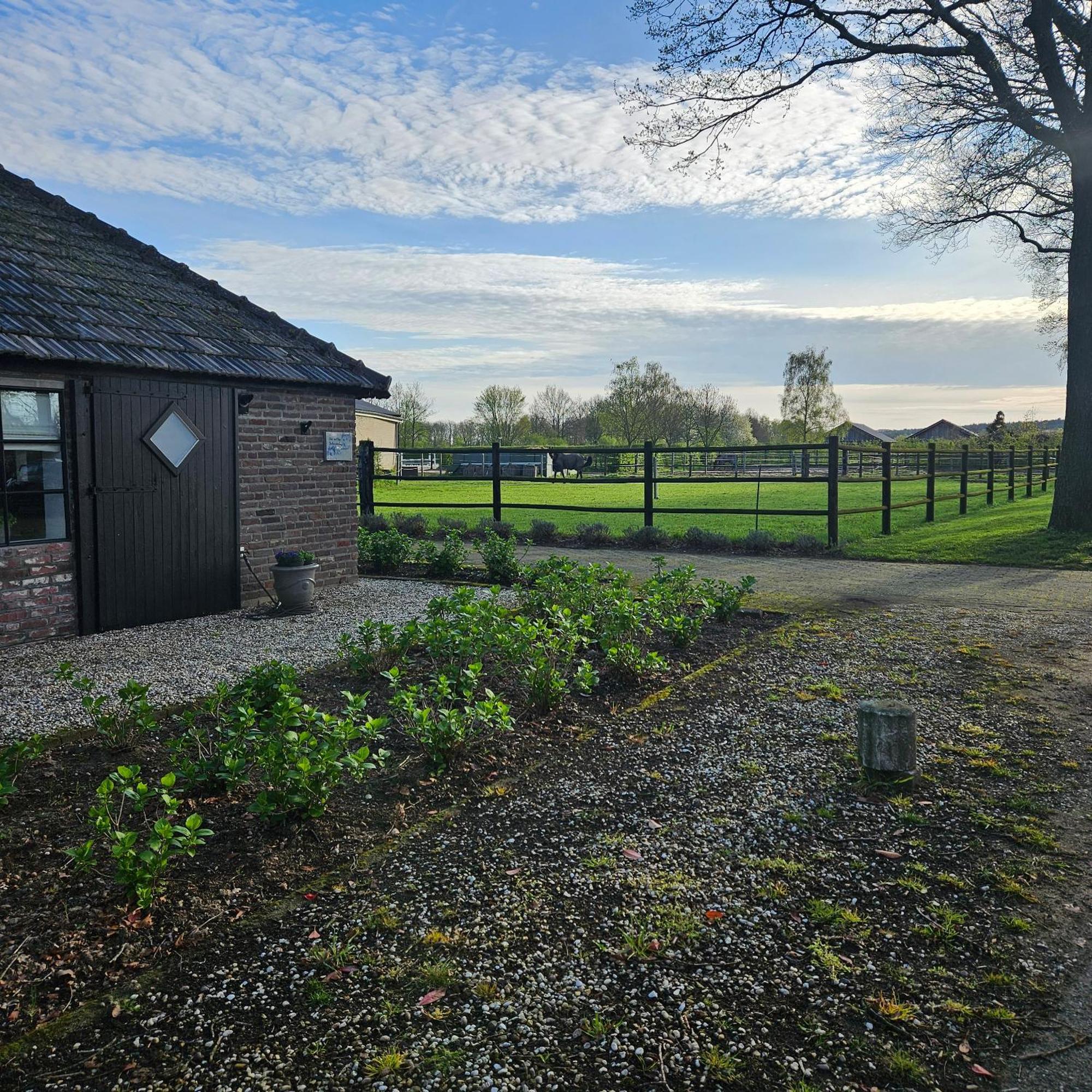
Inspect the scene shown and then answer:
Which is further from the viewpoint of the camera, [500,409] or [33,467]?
[500,409]

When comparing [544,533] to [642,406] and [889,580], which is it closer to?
[889,580]

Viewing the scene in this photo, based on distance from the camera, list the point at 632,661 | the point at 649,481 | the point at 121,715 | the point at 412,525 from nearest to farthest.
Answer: the point at 121,715
the point at 632,661
the point at 649,481
the point at 412,525

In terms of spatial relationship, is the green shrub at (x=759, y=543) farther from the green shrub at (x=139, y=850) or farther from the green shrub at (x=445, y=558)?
the green shrub at (x=139, y=850)

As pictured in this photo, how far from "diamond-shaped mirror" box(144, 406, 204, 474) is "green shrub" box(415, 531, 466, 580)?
326 cm

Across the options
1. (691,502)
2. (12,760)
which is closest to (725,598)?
(12,760)

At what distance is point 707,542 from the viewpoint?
1334 centimetres

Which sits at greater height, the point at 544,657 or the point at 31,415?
the point at 31,415

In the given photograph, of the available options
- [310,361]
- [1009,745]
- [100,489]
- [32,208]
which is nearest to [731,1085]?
[1009,745]

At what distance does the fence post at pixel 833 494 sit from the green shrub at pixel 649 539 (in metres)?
2.43

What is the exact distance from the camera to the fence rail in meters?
12.9

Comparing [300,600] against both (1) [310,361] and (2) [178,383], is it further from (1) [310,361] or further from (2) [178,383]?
(1) [310,361]

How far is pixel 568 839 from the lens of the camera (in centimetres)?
337

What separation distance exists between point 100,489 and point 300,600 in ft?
6.50

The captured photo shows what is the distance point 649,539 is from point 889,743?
9881 millimetres
